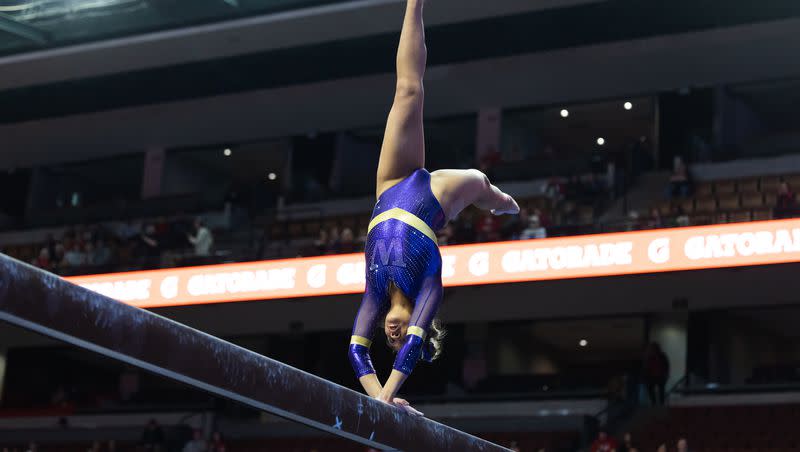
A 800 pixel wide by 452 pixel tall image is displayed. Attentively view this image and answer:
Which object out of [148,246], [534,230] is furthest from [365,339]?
[148,246]

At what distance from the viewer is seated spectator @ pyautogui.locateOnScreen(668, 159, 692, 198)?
1806 centimetres

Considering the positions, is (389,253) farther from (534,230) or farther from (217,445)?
(217,445)

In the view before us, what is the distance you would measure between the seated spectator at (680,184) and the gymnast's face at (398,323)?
1383 centimetres

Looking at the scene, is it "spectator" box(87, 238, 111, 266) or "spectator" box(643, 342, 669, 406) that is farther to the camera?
"spectator" box(87, 238, 111, 266)

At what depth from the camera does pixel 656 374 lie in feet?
53.9

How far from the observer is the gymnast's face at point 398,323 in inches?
197

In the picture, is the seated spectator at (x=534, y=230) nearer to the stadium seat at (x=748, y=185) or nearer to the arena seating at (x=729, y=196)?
the arena seating at (x=729, y=196)

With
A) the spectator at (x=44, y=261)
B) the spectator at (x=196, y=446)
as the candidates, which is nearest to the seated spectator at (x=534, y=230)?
the spectator at (x=196, y=446)

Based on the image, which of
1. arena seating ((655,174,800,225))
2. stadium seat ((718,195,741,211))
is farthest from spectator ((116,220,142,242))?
stadium seat ((718,195,741,211))

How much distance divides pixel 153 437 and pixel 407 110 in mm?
13707

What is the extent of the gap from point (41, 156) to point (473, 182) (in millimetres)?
22732

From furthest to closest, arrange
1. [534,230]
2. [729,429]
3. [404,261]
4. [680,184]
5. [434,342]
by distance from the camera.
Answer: [680,184] → [534,230] → [729,429] → [434,342] → [404,261]

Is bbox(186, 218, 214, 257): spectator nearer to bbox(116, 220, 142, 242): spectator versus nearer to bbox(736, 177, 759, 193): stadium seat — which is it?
bbox(116, 220, 142, 242): spectator

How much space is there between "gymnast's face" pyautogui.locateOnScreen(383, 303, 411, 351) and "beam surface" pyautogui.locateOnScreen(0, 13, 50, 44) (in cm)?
1540
